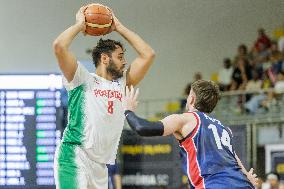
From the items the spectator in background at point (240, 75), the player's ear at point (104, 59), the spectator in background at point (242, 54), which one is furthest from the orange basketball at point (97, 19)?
the spectator in background at point (242, 54)

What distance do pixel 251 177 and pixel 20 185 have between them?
492 centimetres

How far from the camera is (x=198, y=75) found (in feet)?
59.8

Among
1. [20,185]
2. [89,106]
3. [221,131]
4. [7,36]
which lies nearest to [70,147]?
[89,106]

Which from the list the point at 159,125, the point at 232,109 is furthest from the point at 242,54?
the point at 159,125

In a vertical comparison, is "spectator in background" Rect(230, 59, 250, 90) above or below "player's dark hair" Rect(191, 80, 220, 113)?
above

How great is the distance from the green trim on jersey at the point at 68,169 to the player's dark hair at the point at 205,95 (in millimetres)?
1319

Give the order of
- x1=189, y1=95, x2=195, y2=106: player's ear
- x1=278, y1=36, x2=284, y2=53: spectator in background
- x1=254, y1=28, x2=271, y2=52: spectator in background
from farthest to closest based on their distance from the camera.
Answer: x1=254, y1=28, x2=271, y2=52: spectator in background → x1=278, y1=36, x2=284, y2=53: spectator in background → x1=189, y1=95, x2=195, y2=106: player's ear

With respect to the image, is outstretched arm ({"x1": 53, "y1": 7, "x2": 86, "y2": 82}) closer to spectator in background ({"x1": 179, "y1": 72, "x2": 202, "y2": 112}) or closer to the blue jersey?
the blue jersey

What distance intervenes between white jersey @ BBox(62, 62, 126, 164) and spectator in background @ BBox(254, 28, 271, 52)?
37.2 ft

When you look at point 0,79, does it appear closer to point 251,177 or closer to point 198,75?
point 251,177

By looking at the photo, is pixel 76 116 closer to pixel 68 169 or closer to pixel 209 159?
pixel 68 169

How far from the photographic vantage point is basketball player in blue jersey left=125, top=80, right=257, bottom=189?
598 centimetres

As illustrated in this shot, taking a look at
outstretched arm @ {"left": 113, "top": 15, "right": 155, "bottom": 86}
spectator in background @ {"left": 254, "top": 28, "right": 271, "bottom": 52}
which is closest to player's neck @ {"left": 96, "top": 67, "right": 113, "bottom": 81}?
outstretched arm @ {"left": 113, "top": 15, "right": 155, "bottom": 86}

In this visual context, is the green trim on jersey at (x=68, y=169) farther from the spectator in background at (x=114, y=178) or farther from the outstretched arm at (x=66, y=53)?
the spectator in background at (x=114, y=178)
